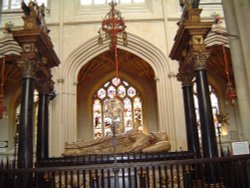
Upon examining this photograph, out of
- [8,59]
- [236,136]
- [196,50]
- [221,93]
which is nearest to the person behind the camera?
[196,50]

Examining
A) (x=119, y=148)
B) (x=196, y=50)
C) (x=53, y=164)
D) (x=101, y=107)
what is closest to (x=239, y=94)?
(x=196, y=50)

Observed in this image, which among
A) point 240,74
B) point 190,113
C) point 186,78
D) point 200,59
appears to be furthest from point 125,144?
point 240,74

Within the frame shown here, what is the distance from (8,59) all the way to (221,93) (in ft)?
34.5

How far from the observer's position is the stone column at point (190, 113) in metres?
6.73

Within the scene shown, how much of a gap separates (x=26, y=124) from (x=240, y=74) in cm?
419

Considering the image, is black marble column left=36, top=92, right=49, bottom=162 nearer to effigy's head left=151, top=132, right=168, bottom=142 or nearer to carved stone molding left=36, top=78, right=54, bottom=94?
carved stone molding left=36, top=78, right=54, bottom=94

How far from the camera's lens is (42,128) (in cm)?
708

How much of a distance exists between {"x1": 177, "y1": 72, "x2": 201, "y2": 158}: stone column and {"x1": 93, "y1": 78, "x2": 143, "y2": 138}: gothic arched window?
8.86 m

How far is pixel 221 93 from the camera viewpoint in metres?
16.2

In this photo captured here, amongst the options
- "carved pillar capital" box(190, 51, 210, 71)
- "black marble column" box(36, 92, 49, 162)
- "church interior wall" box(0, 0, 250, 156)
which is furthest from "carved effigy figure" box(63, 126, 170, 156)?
"church interior wall" box(0, 0, 250, 156)

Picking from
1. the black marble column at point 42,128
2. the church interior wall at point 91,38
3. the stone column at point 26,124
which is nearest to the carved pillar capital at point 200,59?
the stone column at point 26,124

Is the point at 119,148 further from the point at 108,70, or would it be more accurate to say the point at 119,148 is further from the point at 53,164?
the point at 108,70

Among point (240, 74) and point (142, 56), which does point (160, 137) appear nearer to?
point (240, 74)

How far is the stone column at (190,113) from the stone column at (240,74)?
1.07 m
